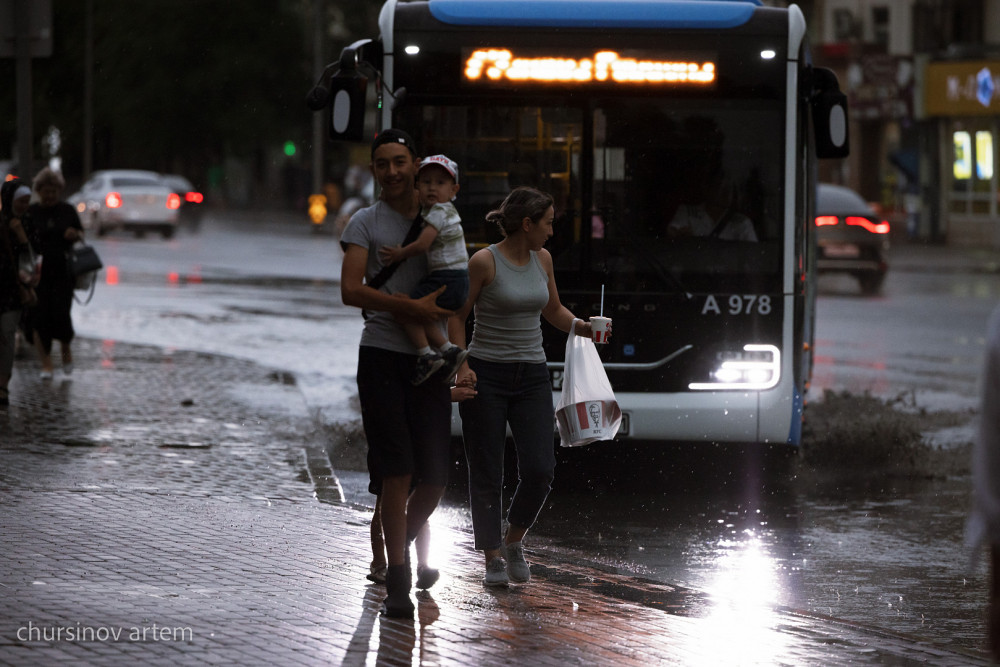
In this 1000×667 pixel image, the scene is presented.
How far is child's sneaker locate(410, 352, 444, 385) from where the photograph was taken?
6.14m

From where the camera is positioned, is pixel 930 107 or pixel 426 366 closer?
pixel 426 366

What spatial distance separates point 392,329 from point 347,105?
311 centimetres

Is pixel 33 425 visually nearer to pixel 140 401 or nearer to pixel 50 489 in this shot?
pixel 140 401

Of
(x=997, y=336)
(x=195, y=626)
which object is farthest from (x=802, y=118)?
(x=997, y=336)

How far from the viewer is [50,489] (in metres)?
Answer: 8.58

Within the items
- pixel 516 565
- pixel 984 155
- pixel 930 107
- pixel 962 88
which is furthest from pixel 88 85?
pixel 516 565

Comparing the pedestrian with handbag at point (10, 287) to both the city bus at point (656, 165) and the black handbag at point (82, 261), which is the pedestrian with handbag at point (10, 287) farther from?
the city bus at point (656, 165)

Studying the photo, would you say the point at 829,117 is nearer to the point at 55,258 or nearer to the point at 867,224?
the point at 55,258

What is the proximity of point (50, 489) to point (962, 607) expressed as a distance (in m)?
4.46

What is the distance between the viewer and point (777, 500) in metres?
9.62

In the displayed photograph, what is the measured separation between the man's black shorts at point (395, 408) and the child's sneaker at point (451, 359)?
5 centimetres

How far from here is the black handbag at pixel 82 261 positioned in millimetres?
13859

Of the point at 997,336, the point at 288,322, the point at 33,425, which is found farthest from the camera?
the point at 288,322

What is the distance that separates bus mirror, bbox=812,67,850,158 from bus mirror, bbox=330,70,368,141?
252 cm
